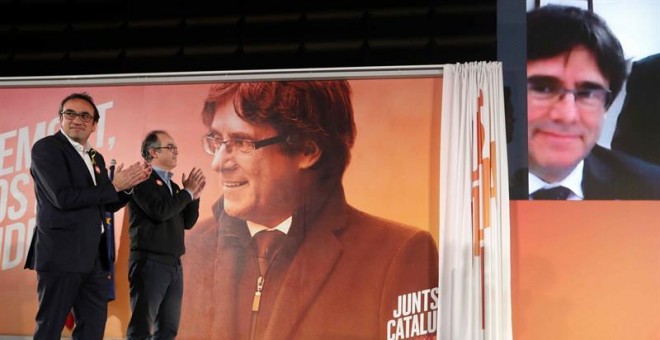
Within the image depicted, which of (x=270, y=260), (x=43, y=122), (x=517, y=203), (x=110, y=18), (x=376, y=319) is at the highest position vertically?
(x=110, y=18)

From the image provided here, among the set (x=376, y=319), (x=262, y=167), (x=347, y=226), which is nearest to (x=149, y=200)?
(x=262, y=167)

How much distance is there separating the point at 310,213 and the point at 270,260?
16.1 inches

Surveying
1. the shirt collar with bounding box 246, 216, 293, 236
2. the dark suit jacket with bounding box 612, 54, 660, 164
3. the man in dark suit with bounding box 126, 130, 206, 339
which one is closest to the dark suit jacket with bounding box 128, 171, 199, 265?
the man in dark suit with bounding box 126, 130, 206, 339

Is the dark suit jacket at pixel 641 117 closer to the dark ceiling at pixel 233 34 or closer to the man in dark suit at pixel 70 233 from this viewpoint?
the dark ceiling at pixel 233 34

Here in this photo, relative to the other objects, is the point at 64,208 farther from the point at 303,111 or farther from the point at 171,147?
the point at 303,111

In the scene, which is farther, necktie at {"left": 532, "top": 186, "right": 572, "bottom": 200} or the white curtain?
necktie at {"left": 532, "top": 186, "right": 572, "bottom": 200}

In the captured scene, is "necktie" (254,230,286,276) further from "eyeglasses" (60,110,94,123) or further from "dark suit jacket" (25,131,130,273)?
"eyeglasses" (60,110,94,123)

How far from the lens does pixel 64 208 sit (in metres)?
3.78

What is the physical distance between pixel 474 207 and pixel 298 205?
1.15 metres

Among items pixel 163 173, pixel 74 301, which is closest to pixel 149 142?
pixel 163 173

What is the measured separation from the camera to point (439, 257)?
4938mm

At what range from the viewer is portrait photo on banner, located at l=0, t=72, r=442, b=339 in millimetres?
5102

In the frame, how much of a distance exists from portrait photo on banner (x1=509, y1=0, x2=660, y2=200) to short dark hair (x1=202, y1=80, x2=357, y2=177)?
3.70 feet

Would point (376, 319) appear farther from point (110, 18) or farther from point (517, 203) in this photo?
point (110, 18)
